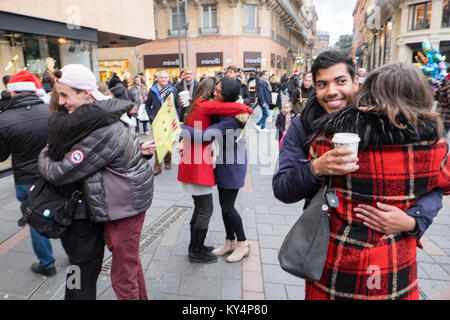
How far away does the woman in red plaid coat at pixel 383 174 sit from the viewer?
1.33 metres

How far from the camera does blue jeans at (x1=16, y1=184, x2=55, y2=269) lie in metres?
3.20

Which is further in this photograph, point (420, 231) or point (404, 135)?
point (420, 231)

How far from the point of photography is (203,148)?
127 inches

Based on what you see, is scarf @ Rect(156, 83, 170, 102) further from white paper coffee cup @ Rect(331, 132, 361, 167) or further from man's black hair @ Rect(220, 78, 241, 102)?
white paper coffee cup @ Rect(331, 132, 361, 167)

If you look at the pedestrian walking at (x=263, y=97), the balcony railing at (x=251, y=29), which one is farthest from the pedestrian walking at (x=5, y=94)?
the balcony railing at (x=251, y=29)

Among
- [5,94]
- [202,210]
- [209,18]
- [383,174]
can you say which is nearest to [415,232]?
[383,174]

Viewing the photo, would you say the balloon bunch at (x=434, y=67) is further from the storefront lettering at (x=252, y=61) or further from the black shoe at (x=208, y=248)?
the storefront lettering at (x=252, y=61)

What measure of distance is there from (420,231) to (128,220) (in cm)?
178

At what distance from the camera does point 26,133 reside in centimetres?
310

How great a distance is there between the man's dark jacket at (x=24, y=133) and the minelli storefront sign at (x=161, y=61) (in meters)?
27.5
